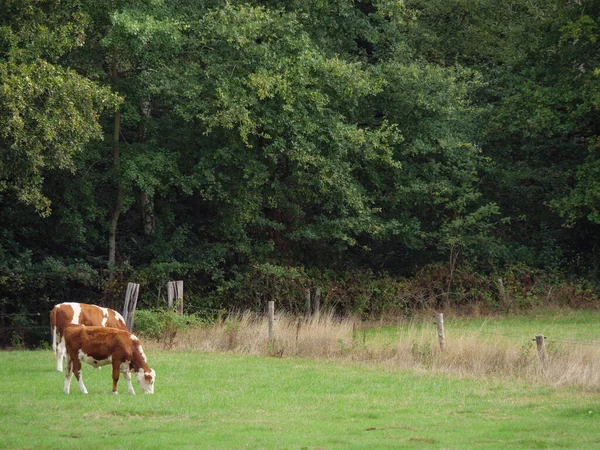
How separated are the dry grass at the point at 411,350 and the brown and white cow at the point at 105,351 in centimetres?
621

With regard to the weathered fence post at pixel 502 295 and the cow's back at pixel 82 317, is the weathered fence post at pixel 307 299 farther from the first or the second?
the cow's back at pixel 82 317

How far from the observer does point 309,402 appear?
1514cm

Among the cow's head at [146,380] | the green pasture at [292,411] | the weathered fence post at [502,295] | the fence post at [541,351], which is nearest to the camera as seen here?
the green pasture at [292,411]

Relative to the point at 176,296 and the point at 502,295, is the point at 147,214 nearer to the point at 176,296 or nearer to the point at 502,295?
the point at 176,296

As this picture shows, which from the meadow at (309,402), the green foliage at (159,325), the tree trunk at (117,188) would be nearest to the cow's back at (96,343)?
the meadow at (309,402)

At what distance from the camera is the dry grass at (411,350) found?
1784cm

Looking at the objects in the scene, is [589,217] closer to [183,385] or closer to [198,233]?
[198,233]

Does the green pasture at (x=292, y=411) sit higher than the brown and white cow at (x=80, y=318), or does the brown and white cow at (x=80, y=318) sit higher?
the brown and white cow at (x=80, y=318)

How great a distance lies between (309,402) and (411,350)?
5984 mm

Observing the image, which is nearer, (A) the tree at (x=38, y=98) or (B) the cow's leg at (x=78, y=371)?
(B) the cow's leg at (x=78, y=371)

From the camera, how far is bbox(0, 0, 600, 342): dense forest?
90.5 feet

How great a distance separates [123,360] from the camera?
15.2 metres

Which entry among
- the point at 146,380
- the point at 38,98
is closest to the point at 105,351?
the point at 146,380

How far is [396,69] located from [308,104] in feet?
16.8
